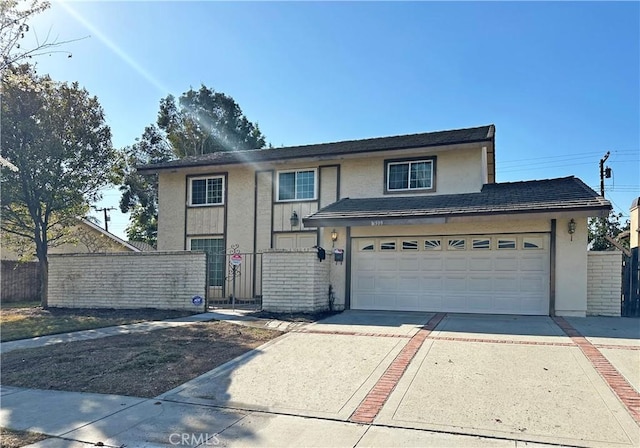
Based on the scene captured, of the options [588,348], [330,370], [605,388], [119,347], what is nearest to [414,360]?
[330,370]

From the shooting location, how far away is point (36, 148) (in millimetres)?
15609

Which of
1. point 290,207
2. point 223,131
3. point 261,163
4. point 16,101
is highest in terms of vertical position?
point 223,131

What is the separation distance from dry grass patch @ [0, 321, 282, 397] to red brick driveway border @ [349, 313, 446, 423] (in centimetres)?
272

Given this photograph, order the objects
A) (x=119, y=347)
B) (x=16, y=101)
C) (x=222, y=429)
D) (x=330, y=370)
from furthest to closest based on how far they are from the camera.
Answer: (x=16, y=101) < (x=119, y=347) < (x=330, y=370) < (x=222, y=429)

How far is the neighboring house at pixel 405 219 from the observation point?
11.9 m

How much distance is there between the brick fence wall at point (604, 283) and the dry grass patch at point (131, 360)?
817 centimetres

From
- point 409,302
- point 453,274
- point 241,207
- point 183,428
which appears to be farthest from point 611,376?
point 241,207

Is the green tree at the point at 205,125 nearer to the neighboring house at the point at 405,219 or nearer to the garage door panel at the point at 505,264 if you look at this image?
the neighboring house at the point at 405,219

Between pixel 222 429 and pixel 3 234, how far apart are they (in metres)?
17.4

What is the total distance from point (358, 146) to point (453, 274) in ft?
20.8

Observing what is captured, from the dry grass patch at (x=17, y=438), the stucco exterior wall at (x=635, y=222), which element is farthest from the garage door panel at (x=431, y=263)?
the dry grass patch at (x=17, y=438)

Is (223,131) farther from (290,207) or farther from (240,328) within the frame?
(240,328)

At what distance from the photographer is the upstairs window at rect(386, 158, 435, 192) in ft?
49.9

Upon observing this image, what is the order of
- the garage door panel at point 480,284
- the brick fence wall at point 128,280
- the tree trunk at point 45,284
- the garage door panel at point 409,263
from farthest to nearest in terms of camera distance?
1. the tree trunk at point 45,284
2. the brick fence wall at point 128,280
3. the garage door panel at point 409,263
4. the garage door panel at point 480,284
